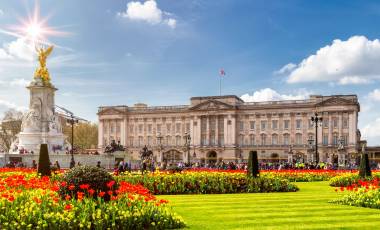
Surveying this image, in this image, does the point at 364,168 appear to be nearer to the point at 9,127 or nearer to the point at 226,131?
the point at 9,127

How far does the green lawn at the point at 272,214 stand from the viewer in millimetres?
11641

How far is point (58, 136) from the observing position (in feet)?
159

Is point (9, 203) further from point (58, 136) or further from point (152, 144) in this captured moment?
point (152, 144)

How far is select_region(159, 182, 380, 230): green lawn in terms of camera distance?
1164 cm

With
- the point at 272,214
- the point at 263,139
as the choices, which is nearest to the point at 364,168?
the point at 272,214

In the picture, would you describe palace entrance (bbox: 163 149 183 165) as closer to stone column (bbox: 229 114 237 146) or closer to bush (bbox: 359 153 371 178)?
stone column (bbox: 229 114 237 146)

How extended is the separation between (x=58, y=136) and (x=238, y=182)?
103 ft

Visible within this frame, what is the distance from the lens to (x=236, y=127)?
101 m

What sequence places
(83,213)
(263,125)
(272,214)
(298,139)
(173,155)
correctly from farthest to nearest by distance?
(173,155) → (263,125) → (298,139) → (272,214) → (83,213)

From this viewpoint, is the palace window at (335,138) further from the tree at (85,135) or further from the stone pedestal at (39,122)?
the stone pedestal at (39,122)

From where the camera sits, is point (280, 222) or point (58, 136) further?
point (58, 136)

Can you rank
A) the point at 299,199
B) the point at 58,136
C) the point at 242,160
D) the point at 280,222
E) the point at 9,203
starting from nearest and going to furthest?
1. the point at 9,203
2. the point at 280,222
3. the point at 299,199
4. the point at 58,136
5. the point at 242,160

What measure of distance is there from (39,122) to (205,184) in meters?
31.2

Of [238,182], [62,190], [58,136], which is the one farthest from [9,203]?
[58,136]
